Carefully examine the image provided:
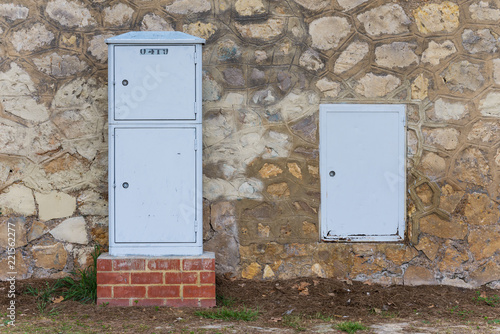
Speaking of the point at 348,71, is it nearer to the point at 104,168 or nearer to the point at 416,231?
the point at 416,231

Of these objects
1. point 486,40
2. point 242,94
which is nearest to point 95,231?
point 242,94

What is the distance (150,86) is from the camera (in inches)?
179

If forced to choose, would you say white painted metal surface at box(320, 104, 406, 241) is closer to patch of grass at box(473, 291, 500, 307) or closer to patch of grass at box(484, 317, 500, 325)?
patch of grass at box(473, 291, 500, 307)

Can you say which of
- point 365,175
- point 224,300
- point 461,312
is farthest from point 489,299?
point 224,300

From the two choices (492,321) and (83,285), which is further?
(83,285)

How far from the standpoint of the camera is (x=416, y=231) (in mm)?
5125

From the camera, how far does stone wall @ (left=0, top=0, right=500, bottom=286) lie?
5039 mm

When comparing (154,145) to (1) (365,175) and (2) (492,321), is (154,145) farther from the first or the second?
(2) (492,321)

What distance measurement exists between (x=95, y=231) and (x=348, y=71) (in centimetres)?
277

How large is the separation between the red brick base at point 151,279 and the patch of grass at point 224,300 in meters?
0.30

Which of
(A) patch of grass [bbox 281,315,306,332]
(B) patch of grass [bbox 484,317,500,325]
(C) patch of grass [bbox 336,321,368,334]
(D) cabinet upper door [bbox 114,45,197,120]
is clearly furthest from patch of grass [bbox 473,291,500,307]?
(D) cabinet upper door [bbox 114,45,197,120]

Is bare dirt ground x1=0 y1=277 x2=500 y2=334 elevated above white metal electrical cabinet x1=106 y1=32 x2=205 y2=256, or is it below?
below

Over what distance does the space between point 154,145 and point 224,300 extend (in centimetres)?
148

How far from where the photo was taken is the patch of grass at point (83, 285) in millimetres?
4730
